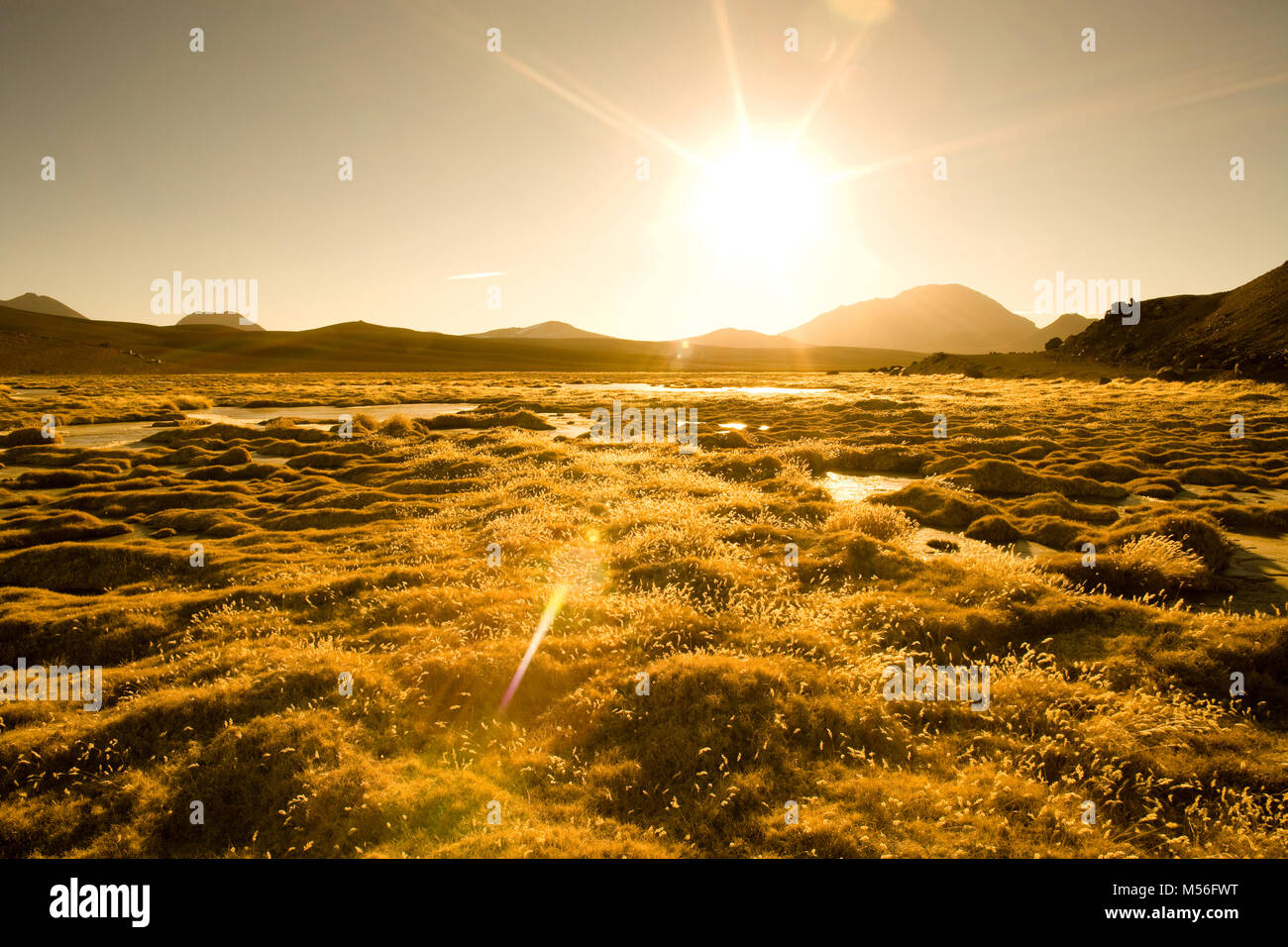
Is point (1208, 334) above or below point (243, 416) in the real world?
above

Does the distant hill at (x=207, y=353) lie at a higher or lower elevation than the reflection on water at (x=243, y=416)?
higher

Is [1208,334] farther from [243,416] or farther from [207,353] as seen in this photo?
[207,353]

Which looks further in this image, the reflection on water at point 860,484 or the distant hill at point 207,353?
the distant hill at point 207,353

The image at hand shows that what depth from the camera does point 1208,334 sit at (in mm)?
75125

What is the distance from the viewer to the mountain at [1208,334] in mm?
62438

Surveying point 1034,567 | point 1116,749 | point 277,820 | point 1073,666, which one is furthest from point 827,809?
point 1034,567

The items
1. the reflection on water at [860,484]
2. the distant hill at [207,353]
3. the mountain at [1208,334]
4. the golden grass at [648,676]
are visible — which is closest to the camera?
the golden grass at [648,676]
